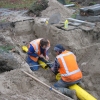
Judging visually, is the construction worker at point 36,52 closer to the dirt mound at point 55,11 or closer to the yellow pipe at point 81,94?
the yellow pipe at point 81,94

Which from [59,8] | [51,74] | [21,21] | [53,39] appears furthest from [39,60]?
[59,8]

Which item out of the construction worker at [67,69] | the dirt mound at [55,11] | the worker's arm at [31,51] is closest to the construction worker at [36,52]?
the worker's arm at [31,51]

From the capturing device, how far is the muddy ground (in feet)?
20.1

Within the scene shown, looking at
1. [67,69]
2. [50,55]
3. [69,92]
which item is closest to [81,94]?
[69,92]

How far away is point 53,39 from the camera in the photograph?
9.73 meters

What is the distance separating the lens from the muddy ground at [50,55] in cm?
611

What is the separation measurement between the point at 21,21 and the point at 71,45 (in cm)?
301

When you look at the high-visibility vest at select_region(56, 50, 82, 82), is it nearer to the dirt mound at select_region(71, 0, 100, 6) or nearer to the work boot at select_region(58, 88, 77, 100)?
the work boot at select_region(58, 88, 77, 100)

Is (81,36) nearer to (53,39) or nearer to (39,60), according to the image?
(53,39)

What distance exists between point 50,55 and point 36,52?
1.47 m

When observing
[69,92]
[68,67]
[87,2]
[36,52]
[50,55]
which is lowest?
[50,55]

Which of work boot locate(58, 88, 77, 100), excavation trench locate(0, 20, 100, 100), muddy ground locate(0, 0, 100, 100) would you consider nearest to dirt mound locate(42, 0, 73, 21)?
muddy ground locate(0, 0, 100, 100)

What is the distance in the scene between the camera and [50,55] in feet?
31.9

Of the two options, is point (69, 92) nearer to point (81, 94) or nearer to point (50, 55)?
point (81, 94)
